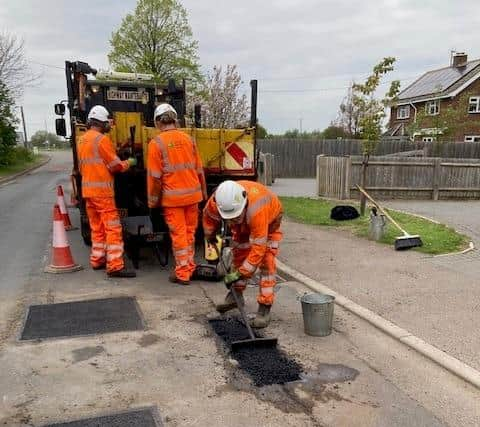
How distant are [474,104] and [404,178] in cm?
2208

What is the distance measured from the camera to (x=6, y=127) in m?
27.8

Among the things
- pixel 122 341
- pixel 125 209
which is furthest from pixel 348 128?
pixel 122 341

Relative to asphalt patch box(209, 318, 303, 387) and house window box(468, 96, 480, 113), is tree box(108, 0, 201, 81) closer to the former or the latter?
house window box(468, 96, 480, 113)

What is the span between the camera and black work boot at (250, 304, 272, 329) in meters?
4.28

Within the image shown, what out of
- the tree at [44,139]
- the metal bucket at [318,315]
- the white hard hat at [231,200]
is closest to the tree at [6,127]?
the white hard hat at [231,200]

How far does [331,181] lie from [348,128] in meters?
29.1

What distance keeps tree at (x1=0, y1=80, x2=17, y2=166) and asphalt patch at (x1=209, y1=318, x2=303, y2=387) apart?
26.8 m

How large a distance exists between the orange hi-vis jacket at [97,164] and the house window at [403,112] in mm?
34823

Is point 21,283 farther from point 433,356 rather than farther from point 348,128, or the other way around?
point 348,128

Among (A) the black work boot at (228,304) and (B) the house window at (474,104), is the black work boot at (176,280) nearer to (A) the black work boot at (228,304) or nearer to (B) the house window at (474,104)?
(A) the black work boot at (228,304)

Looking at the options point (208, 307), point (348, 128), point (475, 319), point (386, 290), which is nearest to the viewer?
point (475, 319)

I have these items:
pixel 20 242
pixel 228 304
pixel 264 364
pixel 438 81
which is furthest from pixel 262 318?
pixel 438 81

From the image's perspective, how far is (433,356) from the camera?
3.69m

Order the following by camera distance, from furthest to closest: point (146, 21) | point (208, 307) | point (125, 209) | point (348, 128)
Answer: point (348, 128), point (146, 21), point (125, 209), point (208, 307)
